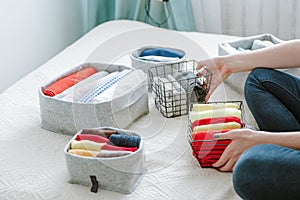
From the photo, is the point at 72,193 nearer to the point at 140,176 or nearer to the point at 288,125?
the point at 140,176

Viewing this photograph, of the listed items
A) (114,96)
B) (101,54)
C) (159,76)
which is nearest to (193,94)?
(159,76)

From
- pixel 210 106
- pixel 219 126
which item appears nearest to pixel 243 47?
pixel 210 106

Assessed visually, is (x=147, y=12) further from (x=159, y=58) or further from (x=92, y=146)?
(x=92, y=146)

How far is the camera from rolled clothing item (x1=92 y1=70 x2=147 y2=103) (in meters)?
1.56

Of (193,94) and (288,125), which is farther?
(193,94)

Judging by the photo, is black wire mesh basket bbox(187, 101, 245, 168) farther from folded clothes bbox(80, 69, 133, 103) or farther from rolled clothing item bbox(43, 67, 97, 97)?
rolled clothing item bbox(43, 67, 97, 97)

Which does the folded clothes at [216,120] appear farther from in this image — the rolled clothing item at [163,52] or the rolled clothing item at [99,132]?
the rolled clothing item at [163,52]

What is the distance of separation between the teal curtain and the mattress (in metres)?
0.54

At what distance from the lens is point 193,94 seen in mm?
1710

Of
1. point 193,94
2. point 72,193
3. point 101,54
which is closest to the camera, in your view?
point 72,193

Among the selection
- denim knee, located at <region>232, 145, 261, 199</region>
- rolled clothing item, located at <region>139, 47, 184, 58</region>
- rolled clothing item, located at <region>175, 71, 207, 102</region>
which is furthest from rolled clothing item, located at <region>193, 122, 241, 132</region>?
rolled clothing item, located at <region>139, 47, 184, 58</region>

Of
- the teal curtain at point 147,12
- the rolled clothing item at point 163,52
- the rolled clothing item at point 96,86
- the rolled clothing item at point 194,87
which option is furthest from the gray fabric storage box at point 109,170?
the teal curtain at point 147,12

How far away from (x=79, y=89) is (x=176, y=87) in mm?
317

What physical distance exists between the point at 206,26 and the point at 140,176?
1.41 m
